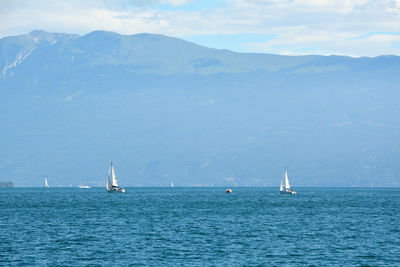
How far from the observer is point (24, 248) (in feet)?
247

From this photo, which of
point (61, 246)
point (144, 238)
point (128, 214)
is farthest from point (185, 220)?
point (61, 246)

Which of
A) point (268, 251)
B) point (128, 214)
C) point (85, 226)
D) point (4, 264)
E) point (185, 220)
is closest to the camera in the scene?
point (4, 264)

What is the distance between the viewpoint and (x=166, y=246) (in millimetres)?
77812

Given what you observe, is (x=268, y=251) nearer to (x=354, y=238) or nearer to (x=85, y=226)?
(x=354, y=238)

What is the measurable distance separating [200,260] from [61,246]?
16.9 m

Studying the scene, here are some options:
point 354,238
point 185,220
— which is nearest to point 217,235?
point 354,238

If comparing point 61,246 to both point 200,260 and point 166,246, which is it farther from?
point 200,260

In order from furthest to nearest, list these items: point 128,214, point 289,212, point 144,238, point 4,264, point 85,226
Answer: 1. point 289,212
2. point 128,214
3. point 85,226
4. point 144,238
5. point 4,264

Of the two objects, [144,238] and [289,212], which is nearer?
[144,238]

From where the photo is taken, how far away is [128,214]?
124m

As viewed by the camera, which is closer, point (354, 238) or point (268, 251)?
point (268, 251)

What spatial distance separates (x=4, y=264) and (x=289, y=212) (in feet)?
252

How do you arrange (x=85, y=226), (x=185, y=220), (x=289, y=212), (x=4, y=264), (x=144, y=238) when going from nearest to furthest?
(x=4, y=264)
(x=144, y=238)
(x=85, y=226)
(x=185, y=220)
(x=289, y=212)

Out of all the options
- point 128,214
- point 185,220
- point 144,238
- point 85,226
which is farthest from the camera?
point 128,214
